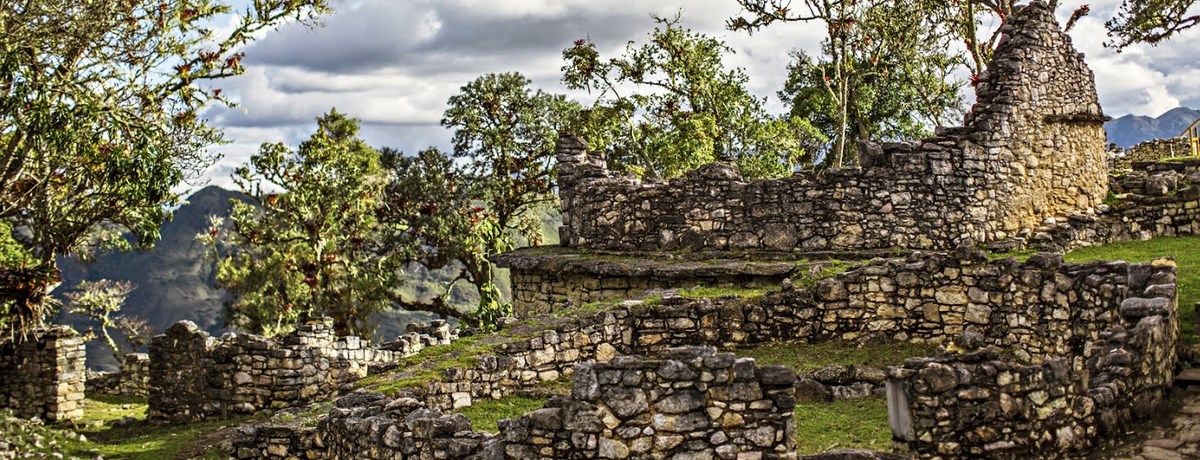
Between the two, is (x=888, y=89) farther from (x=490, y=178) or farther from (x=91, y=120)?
(x=91, y=120)

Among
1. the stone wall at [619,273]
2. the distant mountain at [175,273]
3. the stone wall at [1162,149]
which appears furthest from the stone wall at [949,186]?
the distant mountain at [175,273]

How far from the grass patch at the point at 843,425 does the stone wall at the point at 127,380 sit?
21.6 metres

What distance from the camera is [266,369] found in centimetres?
2055

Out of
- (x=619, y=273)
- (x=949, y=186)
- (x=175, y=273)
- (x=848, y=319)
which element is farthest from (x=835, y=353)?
(x=175, y=273)

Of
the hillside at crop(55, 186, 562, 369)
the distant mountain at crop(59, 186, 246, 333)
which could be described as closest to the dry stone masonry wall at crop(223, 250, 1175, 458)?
the hillside at crop(55, 186, 562, 369)

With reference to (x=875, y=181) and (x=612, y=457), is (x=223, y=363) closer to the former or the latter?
(x=875, y=181)

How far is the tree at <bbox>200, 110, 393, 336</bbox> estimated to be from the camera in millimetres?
32906

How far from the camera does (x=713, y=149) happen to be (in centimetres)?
2847

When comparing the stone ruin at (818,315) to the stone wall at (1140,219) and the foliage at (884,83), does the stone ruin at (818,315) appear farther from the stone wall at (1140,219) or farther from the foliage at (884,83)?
the foliage at (884,83)

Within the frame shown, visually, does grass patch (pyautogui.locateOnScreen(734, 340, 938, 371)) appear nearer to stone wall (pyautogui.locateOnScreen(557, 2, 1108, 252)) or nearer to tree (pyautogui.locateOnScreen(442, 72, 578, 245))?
stone wall (pyautogui.locateOnScreen(557, 2, 1108, 252))

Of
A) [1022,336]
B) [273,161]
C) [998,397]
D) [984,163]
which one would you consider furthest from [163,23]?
[998,397]

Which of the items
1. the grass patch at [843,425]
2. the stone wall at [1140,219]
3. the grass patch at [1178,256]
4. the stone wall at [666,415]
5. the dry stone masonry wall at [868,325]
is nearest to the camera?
the stone wall at [666,415]

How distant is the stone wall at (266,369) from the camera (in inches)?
800

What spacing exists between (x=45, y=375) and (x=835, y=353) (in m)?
18.9
